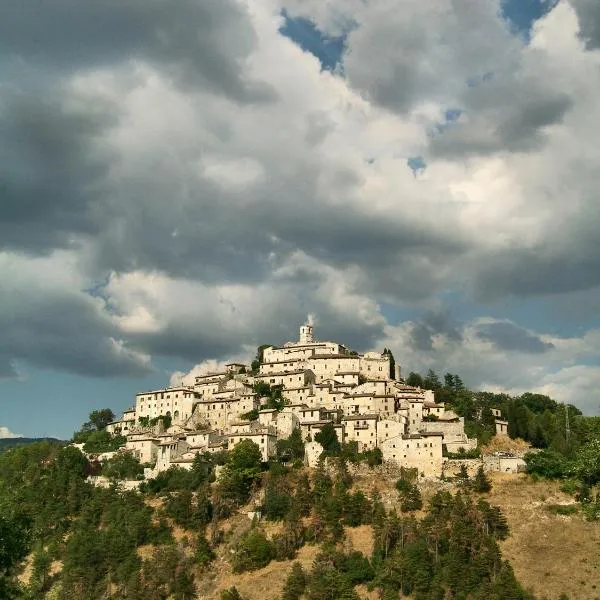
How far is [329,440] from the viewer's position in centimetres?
8800

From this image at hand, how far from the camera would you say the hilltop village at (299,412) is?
87750 mm

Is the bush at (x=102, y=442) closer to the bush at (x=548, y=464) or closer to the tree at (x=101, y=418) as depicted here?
the tree at (x=101, y=418)

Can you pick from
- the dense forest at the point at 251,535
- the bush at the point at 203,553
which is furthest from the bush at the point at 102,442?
the bush at the point at 203,553

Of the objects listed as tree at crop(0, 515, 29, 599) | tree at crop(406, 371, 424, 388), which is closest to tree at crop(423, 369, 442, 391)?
tree at crop(406, 371, 424, 388)

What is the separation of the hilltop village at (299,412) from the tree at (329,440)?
902 mm

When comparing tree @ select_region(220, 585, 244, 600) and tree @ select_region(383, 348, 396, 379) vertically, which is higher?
tree @ select_region(383, 348, 396, 379)

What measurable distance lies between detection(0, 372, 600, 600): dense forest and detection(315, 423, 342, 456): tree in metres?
0.17

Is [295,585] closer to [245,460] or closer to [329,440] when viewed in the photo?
[245,460]

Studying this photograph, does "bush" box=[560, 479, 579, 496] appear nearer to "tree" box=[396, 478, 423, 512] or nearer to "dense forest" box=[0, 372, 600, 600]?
"dense forest" box=[0, 372, 600, 600]

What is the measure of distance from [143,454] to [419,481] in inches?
1532

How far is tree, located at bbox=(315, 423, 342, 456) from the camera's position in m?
87.0

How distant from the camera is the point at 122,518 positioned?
88.9 m

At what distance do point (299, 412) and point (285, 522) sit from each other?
64.0 feet

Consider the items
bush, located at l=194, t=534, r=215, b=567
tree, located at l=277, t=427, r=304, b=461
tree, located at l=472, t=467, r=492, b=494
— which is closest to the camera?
tree, located at l=472, t=467, r=492, b=494
